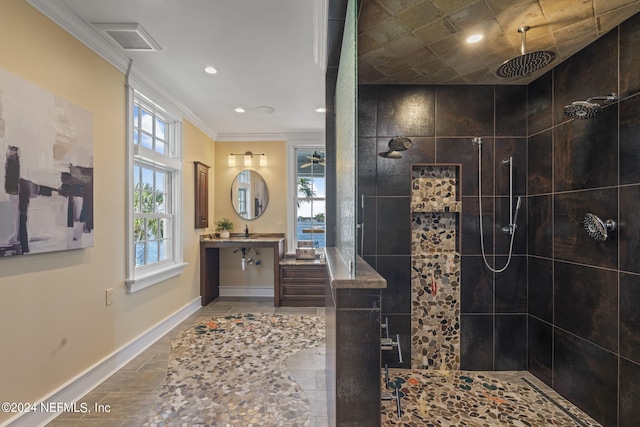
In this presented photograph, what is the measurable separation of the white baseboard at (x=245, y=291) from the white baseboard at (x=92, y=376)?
4.44 feet

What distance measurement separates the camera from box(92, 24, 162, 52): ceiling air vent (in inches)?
78.4

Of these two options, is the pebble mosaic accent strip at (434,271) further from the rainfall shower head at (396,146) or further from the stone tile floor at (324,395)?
the rainfall shower head at (396,146)

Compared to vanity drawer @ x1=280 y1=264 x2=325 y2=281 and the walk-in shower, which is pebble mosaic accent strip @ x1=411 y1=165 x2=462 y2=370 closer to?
the walk-in shower

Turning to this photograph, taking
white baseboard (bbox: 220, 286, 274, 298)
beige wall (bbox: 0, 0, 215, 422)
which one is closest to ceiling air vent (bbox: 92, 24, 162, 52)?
beige wall (bbox: 0, 0, 215, 422)

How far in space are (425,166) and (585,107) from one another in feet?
3.37

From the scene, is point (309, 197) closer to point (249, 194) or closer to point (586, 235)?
point (249, 194)

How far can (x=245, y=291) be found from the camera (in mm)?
4586

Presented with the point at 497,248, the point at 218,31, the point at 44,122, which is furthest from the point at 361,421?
the point at 218,31

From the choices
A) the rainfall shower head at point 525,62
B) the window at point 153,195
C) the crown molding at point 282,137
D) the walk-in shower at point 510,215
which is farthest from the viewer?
the crown molding at point 282,137

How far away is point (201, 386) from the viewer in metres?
2.15

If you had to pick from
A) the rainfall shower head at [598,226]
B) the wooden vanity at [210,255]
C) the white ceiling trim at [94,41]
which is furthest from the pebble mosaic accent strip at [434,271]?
the white ceiling trim at [94,41]

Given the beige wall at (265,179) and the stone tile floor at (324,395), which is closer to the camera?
→ the stone tile floor at (324,395)

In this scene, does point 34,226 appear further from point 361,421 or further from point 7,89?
point 361,421

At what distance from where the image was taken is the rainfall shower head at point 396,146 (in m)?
2.19
